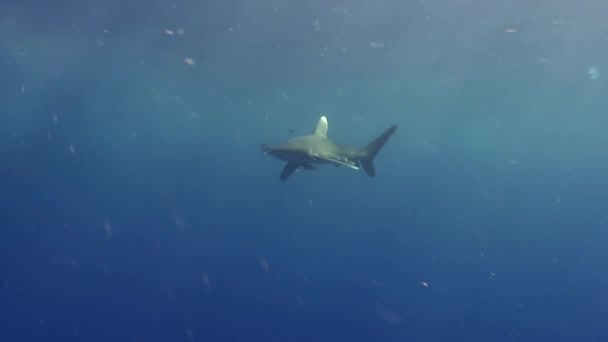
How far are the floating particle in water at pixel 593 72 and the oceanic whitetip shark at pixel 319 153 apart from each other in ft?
65.4

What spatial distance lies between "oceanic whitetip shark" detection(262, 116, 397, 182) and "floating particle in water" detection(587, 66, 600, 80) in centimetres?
1994

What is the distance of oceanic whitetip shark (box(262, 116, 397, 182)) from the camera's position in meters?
9.81

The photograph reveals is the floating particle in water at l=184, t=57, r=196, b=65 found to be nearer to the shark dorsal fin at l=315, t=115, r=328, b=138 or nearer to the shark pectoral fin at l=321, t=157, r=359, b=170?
the shark dorsal fin at l=315, t=115, r=328, b=138

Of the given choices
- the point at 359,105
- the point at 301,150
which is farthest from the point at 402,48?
the point at 359,105

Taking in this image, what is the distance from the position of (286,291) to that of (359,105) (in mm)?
22151

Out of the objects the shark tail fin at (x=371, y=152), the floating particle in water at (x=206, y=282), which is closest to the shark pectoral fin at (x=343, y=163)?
the shark tail fin at (x=371, y=152)

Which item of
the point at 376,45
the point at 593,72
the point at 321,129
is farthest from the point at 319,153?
the point at 593,72

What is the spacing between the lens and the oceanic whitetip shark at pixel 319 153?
9.81 meters

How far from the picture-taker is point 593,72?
26.3 m

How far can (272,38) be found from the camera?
21.4 m

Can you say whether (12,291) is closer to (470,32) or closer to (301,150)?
(301,150)

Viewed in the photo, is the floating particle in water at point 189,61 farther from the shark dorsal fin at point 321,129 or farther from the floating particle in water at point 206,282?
the shark dorsal fin at point 321,129

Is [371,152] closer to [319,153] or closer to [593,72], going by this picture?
[319,153]

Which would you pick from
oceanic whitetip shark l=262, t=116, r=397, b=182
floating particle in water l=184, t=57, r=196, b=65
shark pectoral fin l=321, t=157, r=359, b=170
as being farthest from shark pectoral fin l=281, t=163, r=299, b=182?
floating particle in water l=184, t=57, r=196, b=65
